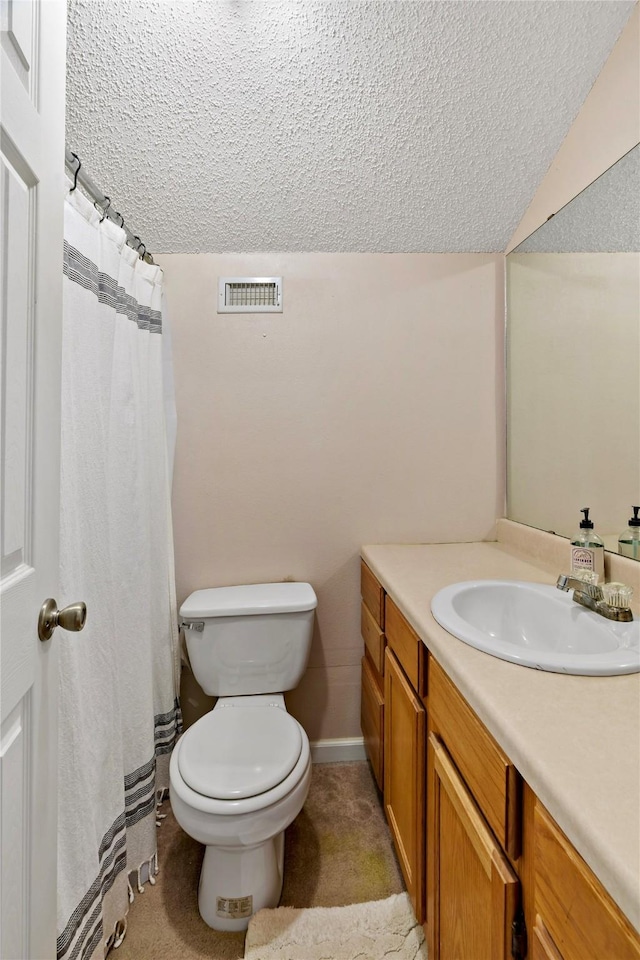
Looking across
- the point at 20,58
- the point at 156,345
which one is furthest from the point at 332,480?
the point at 20,58

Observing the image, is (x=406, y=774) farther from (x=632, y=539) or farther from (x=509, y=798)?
(x=632, y=539)

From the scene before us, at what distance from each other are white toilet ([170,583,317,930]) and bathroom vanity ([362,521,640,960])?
341mm

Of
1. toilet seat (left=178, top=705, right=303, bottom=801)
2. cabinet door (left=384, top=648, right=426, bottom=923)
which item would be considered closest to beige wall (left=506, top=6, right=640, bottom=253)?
cabinet door (left=384, top=648, right=426, bottom=923)

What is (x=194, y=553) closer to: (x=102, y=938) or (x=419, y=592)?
(x=419, y=592)

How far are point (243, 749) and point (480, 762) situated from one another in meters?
0.77

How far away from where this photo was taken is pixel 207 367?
1740 mm

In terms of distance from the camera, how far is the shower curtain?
0.96 m

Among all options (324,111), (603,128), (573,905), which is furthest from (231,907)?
(603,128)

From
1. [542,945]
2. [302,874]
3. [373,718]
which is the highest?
[542,945]

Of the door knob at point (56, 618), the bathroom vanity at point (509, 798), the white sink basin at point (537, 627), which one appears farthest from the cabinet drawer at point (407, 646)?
the door knob at point (56, 618)

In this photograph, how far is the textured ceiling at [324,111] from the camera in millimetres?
1182

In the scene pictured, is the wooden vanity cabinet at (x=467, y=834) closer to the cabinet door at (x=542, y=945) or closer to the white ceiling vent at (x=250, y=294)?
the cabinet door at (x=542, y=945)

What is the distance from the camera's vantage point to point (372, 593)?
5.22 feet

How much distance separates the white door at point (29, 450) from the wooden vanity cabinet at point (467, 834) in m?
0.68
